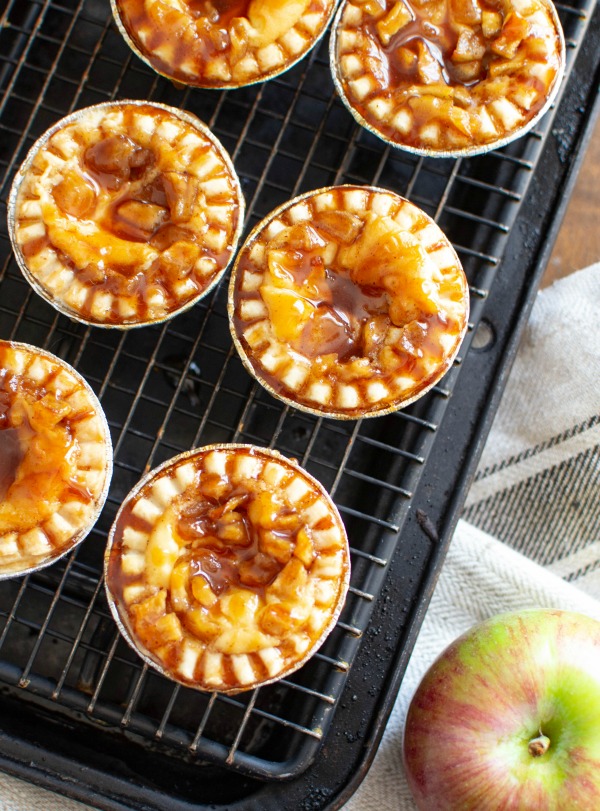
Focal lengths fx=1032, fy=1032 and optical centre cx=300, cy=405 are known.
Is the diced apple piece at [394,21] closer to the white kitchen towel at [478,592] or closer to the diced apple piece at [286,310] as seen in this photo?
the diced apple piece at [286,310]

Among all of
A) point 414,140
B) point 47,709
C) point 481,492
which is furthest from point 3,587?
point 414,140

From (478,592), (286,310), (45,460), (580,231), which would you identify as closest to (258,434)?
(286,310)

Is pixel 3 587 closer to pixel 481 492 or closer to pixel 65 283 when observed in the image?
pixel 65 283

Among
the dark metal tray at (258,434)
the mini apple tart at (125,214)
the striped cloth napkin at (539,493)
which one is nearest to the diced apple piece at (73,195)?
the mini apple tart at (125,214)

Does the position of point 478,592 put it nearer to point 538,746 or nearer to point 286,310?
point 538,746

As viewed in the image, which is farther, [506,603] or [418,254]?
[506,603]

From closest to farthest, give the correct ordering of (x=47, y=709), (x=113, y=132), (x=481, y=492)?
(x=113, y=132), (x=47, y=709), (x=481, y=492)

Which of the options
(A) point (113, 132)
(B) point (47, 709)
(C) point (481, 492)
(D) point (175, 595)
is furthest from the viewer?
(C) point (481, 492)
